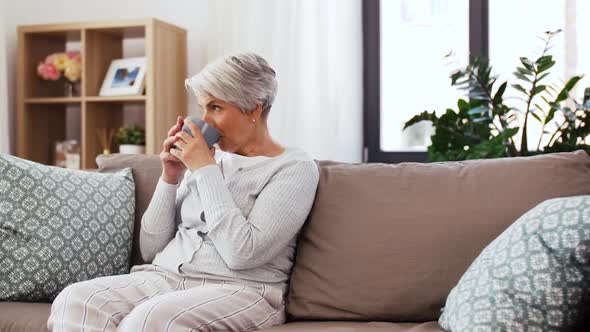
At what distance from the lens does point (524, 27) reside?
11.8 ft

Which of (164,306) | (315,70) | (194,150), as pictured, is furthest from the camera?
(315,70)

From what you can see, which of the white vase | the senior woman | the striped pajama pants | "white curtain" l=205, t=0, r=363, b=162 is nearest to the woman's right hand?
the senior woman

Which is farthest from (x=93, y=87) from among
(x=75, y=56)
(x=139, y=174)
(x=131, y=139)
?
(x=139, y=174)

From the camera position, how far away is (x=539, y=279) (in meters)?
1.41

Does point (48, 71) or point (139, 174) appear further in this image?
point (48, 71)

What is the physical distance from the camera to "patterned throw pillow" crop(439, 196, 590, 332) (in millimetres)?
1386

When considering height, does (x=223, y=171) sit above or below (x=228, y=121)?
below

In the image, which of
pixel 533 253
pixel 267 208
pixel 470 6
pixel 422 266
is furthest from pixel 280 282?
pixel 470 6

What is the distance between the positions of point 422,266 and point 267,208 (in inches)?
14.8

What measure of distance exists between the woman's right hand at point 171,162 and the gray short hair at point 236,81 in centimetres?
12

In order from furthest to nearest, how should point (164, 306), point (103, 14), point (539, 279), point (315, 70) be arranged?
point (103, 14) → point (315, 70) → point (164, 306) → point (539, 279)

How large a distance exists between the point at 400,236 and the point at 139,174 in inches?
31.2

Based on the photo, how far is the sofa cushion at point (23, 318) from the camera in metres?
1.82

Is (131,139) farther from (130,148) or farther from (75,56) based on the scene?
(75,56)
